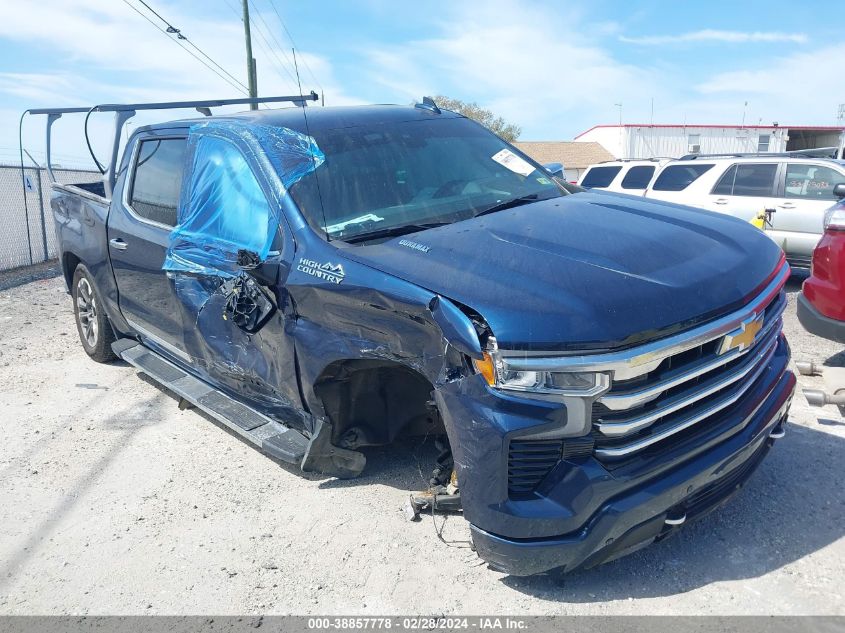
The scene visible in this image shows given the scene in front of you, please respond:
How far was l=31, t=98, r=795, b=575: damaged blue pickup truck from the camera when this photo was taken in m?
2.56

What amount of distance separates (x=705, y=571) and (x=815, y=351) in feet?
13.0

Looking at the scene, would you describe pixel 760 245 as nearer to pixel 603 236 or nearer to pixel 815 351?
pixel 603 236

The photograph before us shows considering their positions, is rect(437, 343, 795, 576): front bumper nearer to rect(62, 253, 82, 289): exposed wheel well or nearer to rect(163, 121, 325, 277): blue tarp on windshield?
rect(163, 121, 325, 277): blue tarp on windshield

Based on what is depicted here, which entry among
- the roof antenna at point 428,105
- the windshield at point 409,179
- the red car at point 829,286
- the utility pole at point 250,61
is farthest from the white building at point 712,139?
the windshield at point 409,179

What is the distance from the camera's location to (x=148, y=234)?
4773 mm

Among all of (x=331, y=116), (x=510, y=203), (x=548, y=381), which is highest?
(x=331, y=116)

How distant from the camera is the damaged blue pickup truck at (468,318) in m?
2.56

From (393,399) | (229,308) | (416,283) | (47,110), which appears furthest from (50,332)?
(416,283)

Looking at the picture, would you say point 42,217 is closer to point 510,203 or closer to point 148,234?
point 148,234

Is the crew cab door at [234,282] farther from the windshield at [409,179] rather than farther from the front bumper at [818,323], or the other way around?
the front bumper at [818,323]

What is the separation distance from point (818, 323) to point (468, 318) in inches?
135

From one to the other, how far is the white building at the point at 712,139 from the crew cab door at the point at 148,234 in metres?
45.6

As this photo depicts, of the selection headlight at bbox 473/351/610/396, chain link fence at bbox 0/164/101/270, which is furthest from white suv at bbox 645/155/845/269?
chain link fence at bbox 0/164/101/270

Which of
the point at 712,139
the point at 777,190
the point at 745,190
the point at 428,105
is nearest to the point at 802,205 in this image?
the point at 777,190
